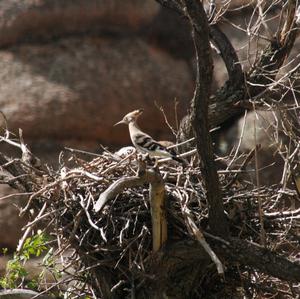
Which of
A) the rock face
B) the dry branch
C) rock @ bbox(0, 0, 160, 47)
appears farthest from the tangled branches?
rock @ bbox(0, 0, 160, 47)

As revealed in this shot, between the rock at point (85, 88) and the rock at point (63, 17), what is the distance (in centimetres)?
16

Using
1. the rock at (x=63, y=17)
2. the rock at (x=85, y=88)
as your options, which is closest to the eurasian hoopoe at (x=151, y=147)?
the rock at (x=85, y=88)

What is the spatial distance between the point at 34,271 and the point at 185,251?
15.7 feet

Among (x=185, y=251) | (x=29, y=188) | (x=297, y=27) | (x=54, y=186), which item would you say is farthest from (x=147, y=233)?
(x=297, y=27)

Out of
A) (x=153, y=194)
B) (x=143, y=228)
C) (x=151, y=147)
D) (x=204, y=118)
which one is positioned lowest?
(x=143, y=228)

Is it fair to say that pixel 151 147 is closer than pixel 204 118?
No

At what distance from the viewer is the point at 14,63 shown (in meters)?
12.7

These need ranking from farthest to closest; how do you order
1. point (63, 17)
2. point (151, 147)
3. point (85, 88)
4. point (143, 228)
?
point (63, 17) < point (85, 88) < point (151, 147) < point (143, 228)

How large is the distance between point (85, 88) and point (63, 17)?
1039 millimetres

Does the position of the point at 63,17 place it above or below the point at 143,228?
below

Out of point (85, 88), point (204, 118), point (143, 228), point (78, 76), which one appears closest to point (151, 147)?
point (143, 228)

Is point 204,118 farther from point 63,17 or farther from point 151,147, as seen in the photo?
point 63,17

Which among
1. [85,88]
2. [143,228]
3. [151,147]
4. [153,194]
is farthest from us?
[85,88]

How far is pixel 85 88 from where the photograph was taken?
12.6m
